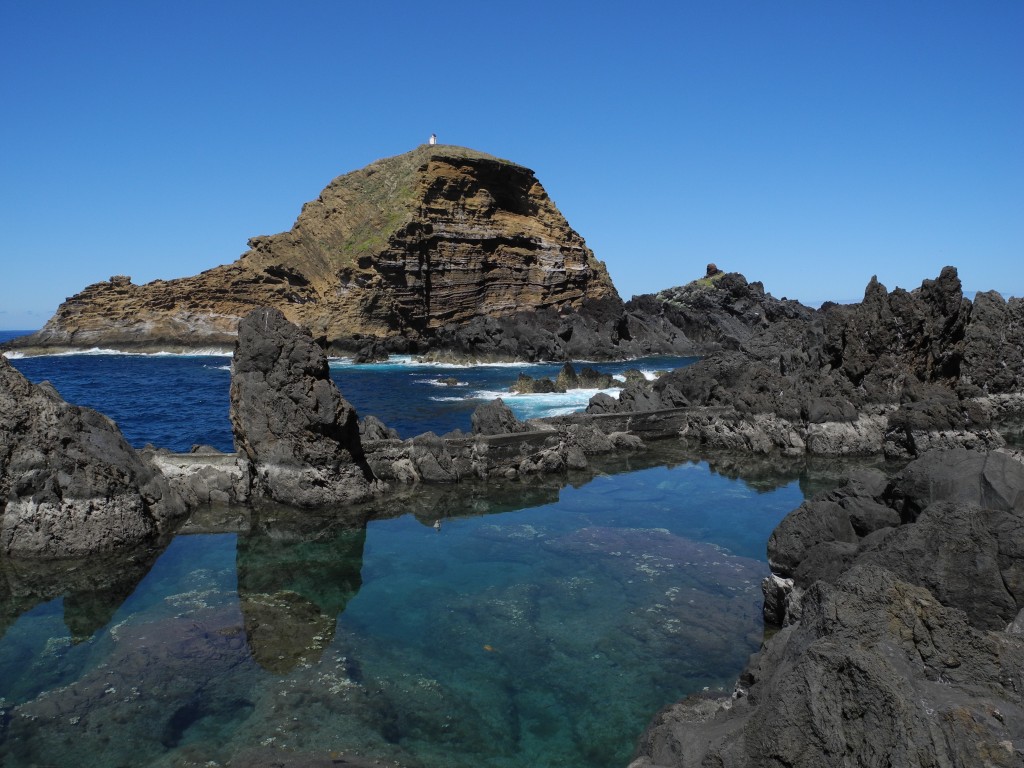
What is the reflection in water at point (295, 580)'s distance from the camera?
953cm

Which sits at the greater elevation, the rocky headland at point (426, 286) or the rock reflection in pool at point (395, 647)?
the rocky headland at point (426, 286)

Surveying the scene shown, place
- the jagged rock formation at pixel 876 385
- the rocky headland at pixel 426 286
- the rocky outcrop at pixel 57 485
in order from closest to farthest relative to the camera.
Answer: the rocky outcrop at pixel 57 485 → the jagged rock formation at pixel 876 385 → the rocky headland at pixel 426 286

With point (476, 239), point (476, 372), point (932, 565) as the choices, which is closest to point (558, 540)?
point (932, 565)

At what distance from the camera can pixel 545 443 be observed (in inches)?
798

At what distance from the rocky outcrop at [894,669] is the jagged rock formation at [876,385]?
45.2 ft

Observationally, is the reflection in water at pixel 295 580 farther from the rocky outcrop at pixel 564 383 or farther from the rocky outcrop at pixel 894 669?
the rocky outcrop at pixel 564 383

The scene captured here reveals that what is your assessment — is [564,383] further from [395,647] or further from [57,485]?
[395,647]

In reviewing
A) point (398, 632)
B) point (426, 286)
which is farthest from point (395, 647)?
point (426, 286)

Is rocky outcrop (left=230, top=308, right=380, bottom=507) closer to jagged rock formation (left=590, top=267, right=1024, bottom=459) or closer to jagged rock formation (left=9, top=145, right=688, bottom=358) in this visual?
jagged rock formation (left=590, top=267, right=1024, bottom=459)

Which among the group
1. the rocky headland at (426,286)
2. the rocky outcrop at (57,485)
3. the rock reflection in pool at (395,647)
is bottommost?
the rock reflection in pool at (395,647)

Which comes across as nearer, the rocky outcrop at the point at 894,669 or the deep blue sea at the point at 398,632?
the rocky outcrop at the point at 894,669

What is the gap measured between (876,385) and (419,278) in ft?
173

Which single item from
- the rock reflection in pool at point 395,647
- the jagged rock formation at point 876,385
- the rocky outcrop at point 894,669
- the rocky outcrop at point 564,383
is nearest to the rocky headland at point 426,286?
the rocky outcrop at point 564,383

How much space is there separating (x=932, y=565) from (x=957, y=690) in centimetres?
229
